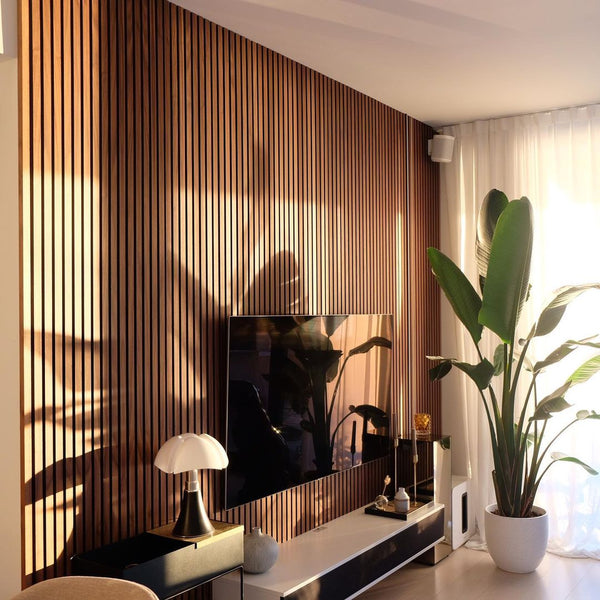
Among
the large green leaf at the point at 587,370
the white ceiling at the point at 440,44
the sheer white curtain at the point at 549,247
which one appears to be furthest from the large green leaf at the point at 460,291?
the white ceiling at the point at 440,44

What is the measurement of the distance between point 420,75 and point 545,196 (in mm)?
1370

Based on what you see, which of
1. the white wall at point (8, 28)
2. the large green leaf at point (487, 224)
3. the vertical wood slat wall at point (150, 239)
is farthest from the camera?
the large green leaf at point (487, 224)

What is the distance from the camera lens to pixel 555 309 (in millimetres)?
4094

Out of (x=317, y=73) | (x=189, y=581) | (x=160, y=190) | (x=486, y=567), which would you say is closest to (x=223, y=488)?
(x=189, y=581)

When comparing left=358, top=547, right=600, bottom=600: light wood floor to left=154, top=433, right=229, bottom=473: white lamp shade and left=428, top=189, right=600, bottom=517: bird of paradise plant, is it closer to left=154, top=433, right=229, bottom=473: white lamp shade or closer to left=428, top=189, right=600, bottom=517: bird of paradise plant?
left=428, top=189, right=600, bottom=517: bird of paradise plant

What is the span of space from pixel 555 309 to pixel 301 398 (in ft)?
5.15

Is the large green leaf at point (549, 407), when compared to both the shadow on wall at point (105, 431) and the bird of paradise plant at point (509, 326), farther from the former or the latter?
the shadow on wall at point (105, 431)

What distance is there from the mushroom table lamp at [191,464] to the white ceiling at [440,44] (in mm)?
1808

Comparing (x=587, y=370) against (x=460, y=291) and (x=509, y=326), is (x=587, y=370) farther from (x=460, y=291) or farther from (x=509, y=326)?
(x=460, y=291)

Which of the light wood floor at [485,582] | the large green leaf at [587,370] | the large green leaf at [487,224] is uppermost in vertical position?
the large green leaf at [487,224]

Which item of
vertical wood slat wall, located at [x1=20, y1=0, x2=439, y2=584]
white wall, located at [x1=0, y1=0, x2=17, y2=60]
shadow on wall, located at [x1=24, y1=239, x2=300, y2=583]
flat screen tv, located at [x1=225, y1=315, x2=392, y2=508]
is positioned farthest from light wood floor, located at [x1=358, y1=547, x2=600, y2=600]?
white wall, located at [x1=0, y1=0, x2=17, y2=60]

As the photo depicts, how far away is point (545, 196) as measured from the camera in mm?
4820

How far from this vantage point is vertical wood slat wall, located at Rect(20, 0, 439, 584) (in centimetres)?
249

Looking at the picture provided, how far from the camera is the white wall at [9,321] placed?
95.0 inches
